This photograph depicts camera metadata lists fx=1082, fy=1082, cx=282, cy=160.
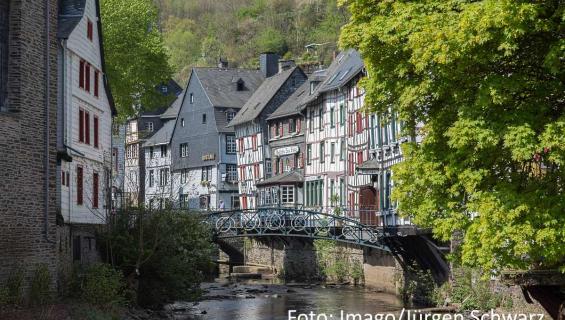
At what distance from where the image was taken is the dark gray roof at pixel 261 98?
78875 millimetres

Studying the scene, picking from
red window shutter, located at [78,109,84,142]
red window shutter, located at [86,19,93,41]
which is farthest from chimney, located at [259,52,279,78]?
red window shutter, located at [78,109,84,142]

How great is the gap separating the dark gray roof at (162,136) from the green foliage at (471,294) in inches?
2286

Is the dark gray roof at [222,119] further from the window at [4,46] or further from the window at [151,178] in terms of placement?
the window at [4,46]

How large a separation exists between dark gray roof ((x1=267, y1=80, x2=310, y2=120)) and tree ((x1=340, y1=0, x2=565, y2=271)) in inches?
1922

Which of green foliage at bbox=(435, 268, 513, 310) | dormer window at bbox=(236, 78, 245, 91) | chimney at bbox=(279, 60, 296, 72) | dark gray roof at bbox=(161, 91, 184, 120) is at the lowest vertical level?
green foliage at bbox=(435, 268, 513, 310)

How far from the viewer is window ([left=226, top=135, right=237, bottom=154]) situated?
87375 millimetres

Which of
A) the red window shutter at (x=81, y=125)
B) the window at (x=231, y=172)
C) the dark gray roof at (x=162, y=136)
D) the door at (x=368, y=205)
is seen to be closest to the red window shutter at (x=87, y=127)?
the red window shutter at (x=81, y=125)

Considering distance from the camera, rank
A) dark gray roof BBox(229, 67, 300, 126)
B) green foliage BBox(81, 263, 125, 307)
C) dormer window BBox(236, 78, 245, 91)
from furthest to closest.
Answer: dormer window BBox(236, 78, 245, 91)
dark gray roof BBox(229, 67, 300, 126)
green foliage BBox(81, 263, 125, 307)

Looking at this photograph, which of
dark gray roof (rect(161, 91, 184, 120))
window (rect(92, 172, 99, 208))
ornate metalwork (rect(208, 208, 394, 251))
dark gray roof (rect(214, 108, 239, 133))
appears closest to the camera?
window (rect(92, 172, 99, 208))

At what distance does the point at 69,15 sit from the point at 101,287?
442 inches

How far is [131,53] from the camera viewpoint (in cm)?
5338

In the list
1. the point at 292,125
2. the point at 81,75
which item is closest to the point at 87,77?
the point at 81,75

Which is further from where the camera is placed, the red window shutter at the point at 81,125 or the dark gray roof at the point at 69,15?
the red window shutter at the point at 81,125

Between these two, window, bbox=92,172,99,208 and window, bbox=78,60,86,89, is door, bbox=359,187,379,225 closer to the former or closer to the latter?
window, bbox=92,172,99,208
